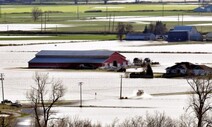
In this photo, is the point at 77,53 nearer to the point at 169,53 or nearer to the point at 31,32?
the point at 169,53

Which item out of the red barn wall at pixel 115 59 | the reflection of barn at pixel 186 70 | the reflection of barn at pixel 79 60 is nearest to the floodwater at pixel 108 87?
the reflection of barn at pixel 79 60

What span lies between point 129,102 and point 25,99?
2.96m

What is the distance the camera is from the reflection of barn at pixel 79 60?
4222 cm

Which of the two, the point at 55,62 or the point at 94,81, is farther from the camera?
the point at 55,62

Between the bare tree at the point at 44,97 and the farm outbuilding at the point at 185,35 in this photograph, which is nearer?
the bare tree at the point at 44,97

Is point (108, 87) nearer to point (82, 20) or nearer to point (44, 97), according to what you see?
point (44, 97)

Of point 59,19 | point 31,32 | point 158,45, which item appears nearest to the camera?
point 158,45

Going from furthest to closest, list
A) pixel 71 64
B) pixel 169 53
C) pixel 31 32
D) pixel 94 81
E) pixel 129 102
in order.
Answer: pixel 31 32 < pixel 169 53 < pixel 71 64 < pixel 94 81 < pixel 129 102

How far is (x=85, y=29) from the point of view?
69938mm

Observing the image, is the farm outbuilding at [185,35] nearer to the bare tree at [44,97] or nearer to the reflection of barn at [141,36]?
the reflection of barn at [141,36]

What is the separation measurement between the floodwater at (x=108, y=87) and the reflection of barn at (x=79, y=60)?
765 millimetres

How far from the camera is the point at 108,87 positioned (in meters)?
33.3

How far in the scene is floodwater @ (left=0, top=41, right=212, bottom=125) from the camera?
89.1 ft

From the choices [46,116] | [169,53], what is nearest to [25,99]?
[46,116]
